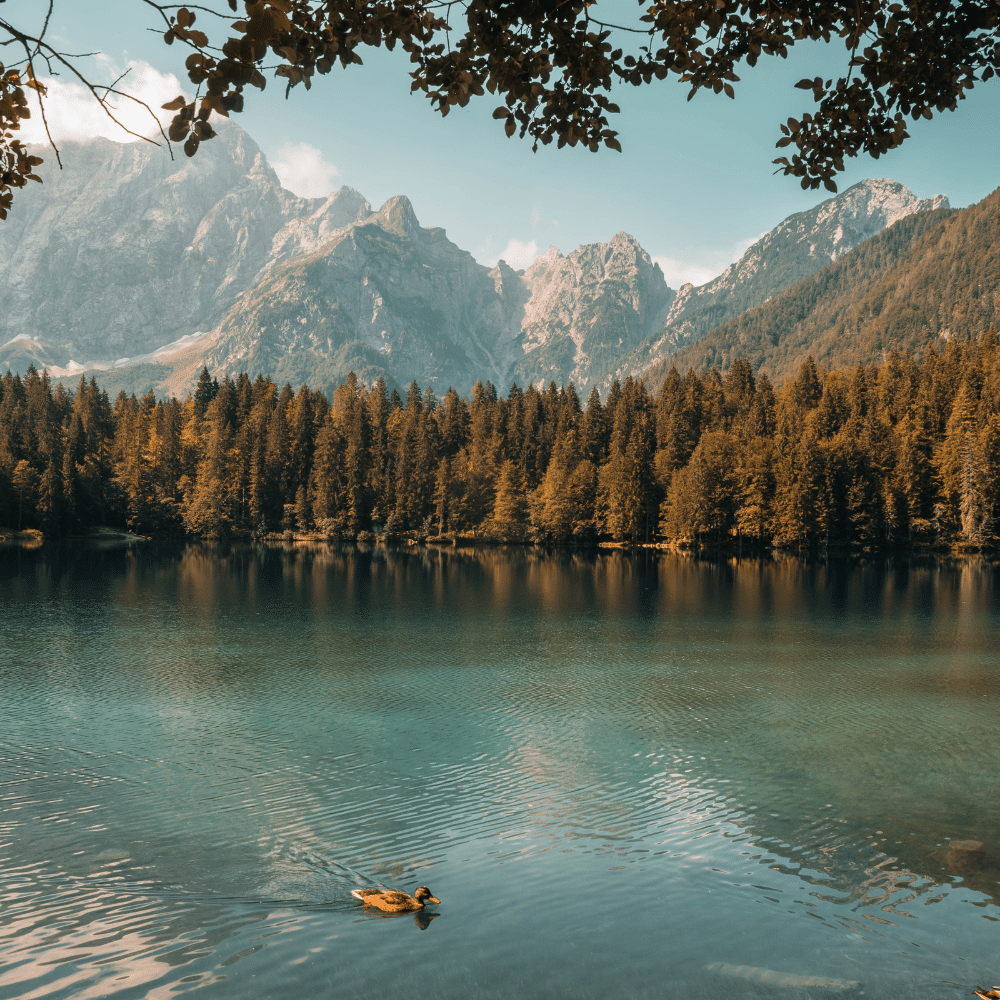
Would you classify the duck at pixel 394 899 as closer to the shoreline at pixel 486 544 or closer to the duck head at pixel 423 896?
the duck head at pixel 423 896

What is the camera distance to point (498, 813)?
14.1 metres

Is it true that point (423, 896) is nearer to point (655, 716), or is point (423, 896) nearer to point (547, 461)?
point (655, 716)

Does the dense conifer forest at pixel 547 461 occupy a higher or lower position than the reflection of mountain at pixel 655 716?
higher

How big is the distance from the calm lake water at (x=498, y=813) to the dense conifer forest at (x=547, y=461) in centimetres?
7100

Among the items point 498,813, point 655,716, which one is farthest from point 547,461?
point 498,813

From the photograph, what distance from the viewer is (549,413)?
133 metres

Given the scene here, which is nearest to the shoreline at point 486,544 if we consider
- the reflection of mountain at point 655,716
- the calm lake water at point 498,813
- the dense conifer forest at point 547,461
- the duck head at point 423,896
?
the dense conifer forest at point 547,461

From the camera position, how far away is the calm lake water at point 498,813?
907 centimetres

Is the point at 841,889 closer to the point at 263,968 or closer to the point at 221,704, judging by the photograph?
the point at 263,968

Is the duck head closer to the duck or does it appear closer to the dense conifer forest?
the duck

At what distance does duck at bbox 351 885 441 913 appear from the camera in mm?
10062

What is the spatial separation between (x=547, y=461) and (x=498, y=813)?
113397mm

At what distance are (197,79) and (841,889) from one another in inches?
485

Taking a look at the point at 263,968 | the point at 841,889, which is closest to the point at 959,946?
the point at 841,889
